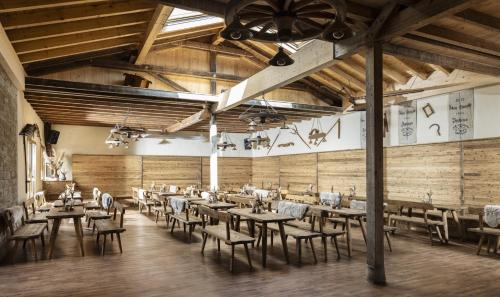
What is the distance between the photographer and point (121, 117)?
12.8 metres

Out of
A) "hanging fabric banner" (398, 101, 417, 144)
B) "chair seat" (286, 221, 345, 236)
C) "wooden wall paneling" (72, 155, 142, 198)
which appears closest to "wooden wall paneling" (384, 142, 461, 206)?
"hanging fabric banner" (398, 101, 417, 144)

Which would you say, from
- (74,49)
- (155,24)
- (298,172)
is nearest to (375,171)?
(155,24)

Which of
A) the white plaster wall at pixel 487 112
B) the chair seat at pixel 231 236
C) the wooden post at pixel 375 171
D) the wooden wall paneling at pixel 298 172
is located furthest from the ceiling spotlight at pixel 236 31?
the wooden wall paneling at pixel 298 172

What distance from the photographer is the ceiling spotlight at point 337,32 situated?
9.70ft

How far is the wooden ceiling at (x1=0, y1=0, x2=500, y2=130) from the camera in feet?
15.7

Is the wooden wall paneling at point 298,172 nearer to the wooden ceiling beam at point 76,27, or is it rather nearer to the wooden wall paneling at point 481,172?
the wooden wall paneling at point 481,172

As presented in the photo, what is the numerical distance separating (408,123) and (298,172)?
16.9ft

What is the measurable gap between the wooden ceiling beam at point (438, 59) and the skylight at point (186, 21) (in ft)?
14.8

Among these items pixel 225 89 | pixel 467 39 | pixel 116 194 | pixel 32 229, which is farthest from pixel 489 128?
→ pixel 116 194

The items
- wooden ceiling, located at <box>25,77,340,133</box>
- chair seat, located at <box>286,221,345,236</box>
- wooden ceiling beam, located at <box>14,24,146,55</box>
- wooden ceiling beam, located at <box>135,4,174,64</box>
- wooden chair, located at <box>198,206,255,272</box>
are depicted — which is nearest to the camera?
wooden chair, located at <box>198,206,255,272</box>

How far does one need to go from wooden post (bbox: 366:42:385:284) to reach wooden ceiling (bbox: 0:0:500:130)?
1.78 ft

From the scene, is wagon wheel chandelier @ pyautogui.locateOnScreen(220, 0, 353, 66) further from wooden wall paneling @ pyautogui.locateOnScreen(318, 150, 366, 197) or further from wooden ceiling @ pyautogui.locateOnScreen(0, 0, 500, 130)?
wooden wall paneling @ pyautogui.locateOnScreen(318, 150, 366, 197)

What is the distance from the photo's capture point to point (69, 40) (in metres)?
6.68

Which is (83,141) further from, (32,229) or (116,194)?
Result: (32,229)
